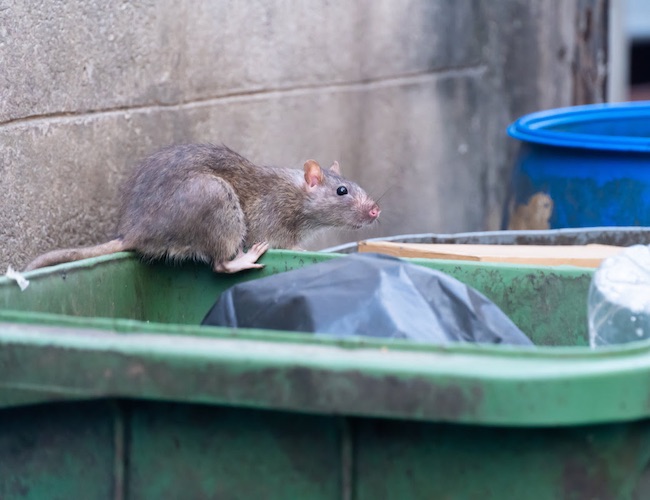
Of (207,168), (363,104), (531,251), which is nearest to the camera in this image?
(531,251)

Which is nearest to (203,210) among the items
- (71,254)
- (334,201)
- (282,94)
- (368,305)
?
(71,254)

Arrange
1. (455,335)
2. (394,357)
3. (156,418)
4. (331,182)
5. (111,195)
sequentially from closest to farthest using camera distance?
(394,357)
(156,418)
(455,335)
(111,195)
(331,182)

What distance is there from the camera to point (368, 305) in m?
1.87

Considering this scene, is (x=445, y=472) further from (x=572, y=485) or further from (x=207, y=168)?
(x=207, y=168)

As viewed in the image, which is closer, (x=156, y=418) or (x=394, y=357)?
(x=394, y=357)

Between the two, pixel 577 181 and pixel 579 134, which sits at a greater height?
pixel 579 134

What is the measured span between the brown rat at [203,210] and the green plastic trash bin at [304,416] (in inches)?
40.6

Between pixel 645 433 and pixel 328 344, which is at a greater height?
pixel 328 344

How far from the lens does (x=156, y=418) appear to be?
1624mm

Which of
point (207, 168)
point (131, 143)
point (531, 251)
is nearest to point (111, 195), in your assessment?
point (131, 143)

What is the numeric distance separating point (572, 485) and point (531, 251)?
1.48 meters

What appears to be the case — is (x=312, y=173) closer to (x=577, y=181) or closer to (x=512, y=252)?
(x=577, y=181)

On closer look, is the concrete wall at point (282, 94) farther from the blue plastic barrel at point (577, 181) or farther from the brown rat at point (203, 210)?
the blue plastic barrel at point (577, 181)

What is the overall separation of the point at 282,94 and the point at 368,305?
2.78 m
